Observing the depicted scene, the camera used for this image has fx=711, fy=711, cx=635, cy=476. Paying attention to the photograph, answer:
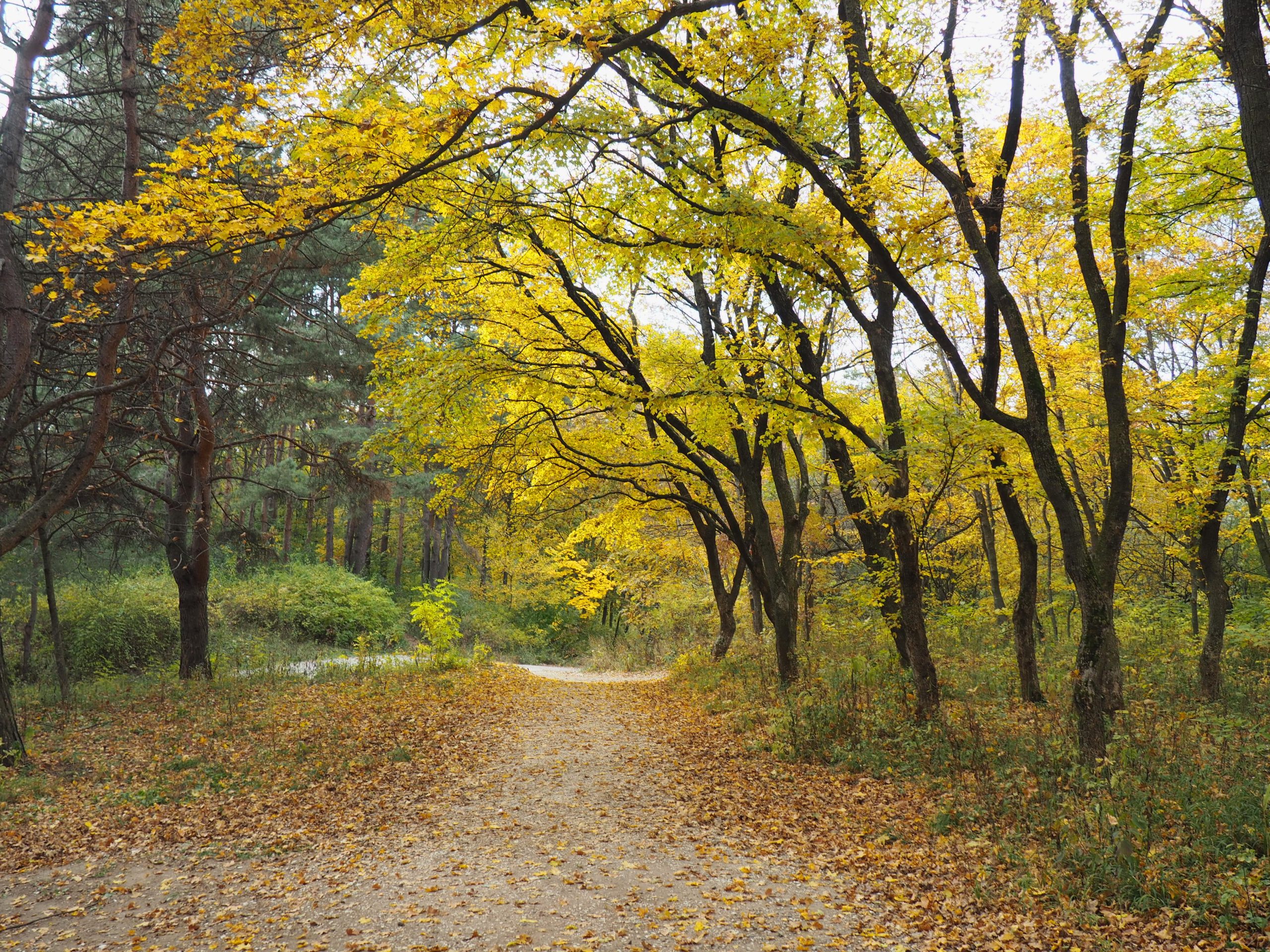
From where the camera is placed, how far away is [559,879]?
4793 mm

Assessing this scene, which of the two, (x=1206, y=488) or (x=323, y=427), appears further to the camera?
(x=323, y=427)

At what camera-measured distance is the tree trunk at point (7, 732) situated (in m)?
7.05

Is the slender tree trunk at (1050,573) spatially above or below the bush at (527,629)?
above

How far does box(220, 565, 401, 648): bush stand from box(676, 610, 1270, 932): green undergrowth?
36.5ft

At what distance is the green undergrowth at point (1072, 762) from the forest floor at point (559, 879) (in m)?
0.34

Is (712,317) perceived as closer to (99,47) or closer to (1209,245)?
(1209,245)

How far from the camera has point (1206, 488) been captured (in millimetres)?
7988

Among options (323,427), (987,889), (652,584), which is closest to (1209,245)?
(987,889)

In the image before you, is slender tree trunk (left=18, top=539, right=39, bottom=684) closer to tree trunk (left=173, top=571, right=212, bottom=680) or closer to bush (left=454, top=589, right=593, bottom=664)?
tree trunk (left=173, top=571, right=212, bottom=680)

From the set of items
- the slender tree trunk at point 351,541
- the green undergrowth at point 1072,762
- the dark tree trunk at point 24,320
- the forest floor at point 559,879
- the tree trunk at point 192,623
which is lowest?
the forest floor at point 559,879

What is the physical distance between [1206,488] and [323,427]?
2086cm

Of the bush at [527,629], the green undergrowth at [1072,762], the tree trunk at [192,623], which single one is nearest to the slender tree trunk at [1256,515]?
the green undergrowth at [1072,762]

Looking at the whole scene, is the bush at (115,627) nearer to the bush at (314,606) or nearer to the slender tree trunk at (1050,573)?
the bush at (314,606)

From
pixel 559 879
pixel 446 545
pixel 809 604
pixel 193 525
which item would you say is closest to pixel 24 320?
pixel 193 525
